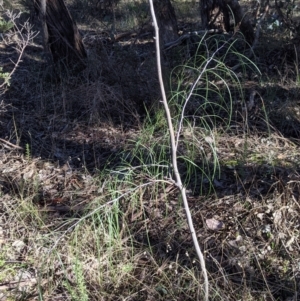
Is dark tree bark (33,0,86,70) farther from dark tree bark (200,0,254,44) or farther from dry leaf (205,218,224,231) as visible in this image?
dry leaf (205,218,224,231)

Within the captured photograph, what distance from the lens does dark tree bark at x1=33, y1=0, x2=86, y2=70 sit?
615 centimetres

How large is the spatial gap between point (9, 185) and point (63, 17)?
8.16ft

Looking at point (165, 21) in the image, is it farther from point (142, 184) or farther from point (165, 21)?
point (142, 184)

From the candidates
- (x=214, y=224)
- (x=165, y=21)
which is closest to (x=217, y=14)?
(x=165, y=21)

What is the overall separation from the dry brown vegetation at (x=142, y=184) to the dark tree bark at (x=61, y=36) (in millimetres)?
189

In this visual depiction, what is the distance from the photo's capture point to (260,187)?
4070mm

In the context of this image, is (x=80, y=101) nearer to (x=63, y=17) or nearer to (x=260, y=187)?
(x=63, y=17)

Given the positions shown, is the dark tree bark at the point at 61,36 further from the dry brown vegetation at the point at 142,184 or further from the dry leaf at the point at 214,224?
the dry leaf at the point at 214,224

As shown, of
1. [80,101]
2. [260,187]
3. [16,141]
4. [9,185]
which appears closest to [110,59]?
[80,101]

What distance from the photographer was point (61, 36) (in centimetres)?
623

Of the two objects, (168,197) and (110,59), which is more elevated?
(110,59)

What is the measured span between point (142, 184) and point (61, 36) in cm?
358

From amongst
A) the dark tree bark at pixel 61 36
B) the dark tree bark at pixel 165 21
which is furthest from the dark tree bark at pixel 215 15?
the dark tree bark at pixel 61 36

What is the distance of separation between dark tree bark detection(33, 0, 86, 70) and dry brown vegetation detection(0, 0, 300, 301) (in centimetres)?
19
